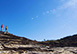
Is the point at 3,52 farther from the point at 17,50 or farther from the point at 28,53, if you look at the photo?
the point at 28,53

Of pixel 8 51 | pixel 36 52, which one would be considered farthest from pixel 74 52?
pixel 8 51

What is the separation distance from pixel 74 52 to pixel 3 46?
885 centimetres

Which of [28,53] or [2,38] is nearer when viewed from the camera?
[28,53]

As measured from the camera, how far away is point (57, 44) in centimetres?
1717

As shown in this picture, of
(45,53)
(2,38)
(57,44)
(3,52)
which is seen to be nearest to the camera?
(3,52)

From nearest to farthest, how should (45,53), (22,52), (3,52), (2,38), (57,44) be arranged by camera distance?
(3,52) → (22,52) → (45,53) → (2,38) → (57,44)

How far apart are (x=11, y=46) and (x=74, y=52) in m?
8.02

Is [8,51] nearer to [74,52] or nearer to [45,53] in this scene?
[45,53]

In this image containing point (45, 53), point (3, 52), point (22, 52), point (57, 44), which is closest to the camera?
point (3, 52)

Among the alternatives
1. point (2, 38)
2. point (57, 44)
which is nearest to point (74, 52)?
point (57, 44)

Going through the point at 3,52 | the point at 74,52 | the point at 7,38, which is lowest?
the point at 74,52

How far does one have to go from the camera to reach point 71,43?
1723 centimetres

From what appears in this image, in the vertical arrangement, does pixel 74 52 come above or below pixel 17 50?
below

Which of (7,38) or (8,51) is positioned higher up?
(7,38)
